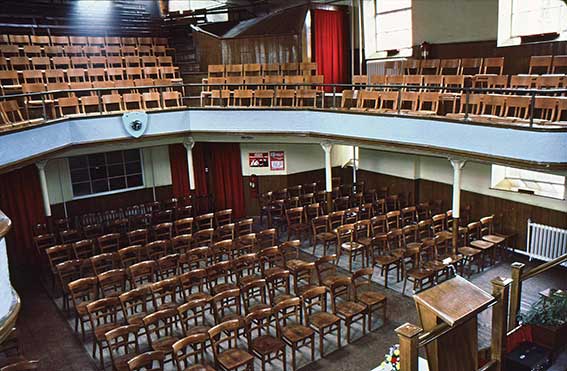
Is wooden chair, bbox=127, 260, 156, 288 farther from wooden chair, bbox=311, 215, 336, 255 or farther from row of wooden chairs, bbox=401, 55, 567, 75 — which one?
row of wooden chairs, bbox=401, 55, 567, 75

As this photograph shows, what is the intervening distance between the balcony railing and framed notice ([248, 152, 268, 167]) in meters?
1.95

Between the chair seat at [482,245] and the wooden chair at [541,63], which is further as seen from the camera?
the wooden chair at [541,63]

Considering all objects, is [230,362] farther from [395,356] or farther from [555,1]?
[555,1]

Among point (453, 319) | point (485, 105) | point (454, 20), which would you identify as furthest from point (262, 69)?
point (453, 319)

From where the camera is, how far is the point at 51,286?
380 inches

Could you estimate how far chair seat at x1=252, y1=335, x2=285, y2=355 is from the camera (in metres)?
6.26

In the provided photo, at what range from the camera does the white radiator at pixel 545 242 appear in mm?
9508

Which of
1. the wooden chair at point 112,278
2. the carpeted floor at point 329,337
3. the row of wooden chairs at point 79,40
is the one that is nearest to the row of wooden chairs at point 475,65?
the carpeted floor at point 329,337

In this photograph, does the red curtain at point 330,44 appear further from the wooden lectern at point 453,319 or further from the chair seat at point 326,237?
the wooden lectern at point 453,319

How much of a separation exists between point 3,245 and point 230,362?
3.00 m

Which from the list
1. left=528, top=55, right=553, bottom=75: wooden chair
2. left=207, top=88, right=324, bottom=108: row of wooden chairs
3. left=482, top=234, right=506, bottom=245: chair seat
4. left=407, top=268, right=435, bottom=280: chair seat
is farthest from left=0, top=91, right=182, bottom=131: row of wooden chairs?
left=528, top=55, right=553, bottom=75: wooden chair

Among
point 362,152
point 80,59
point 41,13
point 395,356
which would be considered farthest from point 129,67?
point 395,356

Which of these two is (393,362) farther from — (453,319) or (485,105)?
(485,105)

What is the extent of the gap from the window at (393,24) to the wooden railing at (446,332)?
10.6 metres
